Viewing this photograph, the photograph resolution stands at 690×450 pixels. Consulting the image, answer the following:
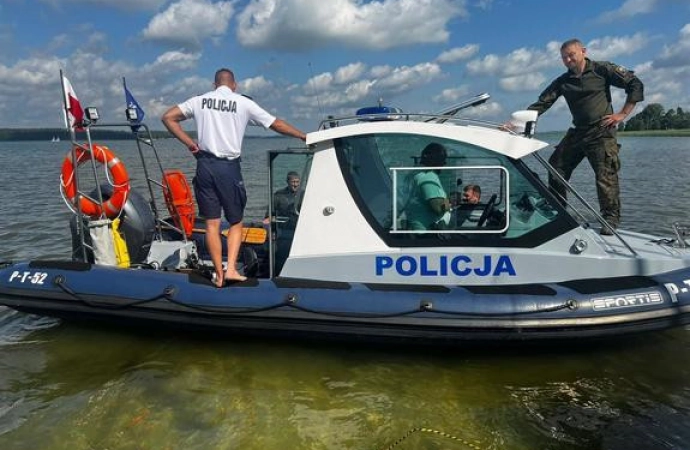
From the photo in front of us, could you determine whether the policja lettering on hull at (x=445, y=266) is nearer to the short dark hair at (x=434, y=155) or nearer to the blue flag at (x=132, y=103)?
the short dark hair at (x=434, y=155)

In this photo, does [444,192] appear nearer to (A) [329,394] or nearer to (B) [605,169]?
(A) [329,394]

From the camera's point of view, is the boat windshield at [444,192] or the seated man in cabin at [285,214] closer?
the boat windshield at [444,192]

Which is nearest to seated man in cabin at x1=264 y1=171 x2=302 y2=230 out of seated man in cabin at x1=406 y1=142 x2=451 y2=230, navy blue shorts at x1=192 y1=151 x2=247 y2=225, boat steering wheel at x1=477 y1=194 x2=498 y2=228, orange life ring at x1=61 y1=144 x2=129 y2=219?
navy blue shorts at x1=192 y1=151 x2=247 y2=225

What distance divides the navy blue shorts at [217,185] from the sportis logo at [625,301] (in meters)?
2.89

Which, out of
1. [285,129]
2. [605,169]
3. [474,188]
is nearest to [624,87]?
[605,169]

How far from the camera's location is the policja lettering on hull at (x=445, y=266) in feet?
14.1

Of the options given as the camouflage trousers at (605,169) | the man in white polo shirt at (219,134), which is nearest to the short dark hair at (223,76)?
the man in white polo shirt at (219,134)

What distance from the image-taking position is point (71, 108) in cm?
504

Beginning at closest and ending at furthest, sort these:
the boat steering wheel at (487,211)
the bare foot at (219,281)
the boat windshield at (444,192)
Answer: the boat windshield at (444,192) → the boat steering wheel at (487,211) → the bare foot at (219,281)

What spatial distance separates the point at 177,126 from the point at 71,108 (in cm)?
136

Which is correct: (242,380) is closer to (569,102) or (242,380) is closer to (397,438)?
(397,438)

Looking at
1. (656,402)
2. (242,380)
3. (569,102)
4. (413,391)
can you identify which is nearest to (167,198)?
(242,380)

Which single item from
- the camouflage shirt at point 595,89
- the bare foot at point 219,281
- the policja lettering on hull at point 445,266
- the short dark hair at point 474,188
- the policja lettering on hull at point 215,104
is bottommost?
the bare foot at point 219,281

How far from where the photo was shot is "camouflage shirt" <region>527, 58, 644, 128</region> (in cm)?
523
